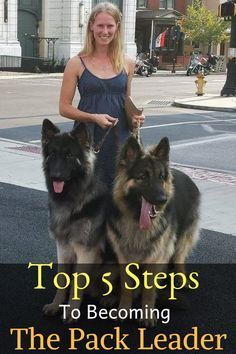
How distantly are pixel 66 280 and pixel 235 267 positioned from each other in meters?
1.98

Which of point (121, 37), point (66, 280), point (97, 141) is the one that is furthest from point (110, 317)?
point (121, 37)

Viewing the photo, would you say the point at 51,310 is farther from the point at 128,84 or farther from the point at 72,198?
the point at 128,84

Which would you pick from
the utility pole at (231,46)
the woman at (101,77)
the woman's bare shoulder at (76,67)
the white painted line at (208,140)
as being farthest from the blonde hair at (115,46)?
the utility pole at (231,46)

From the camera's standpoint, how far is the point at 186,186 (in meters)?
4.62

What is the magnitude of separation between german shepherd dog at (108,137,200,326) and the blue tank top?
40 cm

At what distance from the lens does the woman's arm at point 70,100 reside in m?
4.35

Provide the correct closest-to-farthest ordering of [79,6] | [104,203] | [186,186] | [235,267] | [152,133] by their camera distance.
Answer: [104,203]
[186,186]
[235,267]
[152,133]
[79,6]

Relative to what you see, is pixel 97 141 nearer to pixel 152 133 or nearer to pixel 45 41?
pixel 152 133

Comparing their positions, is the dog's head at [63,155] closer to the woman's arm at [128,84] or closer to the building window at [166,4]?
the woman's arm at [128,84]

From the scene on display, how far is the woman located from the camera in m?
4.35

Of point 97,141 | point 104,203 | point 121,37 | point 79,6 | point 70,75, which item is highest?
point 79,6

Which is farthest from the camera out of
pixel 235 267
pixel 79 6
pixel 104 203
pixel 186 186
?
pixel 79 6

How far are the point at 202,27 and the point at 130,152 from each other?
50.4 m

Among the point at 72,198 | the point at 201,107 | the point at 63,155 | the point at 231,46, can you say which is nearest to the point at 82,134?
the point at 63,155
